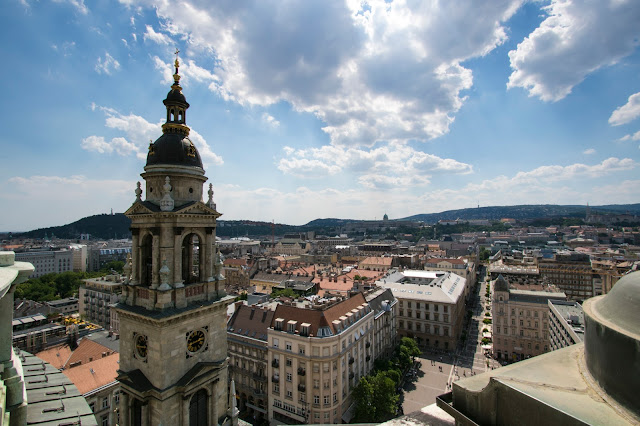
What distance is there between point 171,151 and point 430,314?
197ft

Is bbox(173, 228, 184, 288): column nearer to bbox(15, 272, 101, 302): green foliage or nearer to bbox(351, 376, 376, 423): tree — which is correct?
bbox(351, 376, 376, 423): tree

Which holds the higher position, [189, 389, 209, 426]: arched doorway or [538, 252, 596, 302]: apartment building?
[189, 389, 209, 426]: arched doorway

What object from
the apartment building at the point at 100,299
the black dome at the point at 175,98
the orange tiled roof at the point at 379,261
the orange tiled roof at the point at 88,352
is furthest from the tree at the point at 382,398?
the orange tiled roof at the point at 379,261

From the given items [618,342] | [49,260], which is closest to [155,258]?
[618,342]

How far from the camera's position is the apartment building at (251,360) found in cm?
4203

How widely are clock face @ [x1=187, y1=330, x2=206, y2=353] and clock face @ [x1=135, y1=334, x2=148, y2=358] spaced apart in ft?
7.01

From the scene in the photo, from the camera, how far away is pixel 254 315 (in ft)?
155

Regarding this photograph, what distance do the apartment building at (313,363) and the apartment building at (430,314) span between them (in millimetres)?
25994

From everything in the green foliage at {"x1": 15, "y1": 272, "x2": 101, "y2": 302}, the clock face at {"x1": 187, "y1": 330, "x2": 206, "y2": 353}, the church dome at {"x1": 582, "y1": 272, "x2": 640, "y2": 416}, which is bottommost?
the green foliage at {"x1": 15, "y1": 272, "x2": 101, "y2": 302}

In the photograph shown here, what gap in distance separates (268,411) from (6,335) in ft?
122

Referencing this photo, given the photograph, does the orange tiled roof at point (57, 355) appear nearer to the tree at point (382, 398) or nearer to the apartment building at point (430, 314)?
the tree at point (382, 398)

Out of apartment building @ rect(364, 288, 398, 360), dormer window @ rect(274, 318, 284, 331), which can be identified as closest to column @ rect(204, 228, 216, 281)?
dormer window @ rect(274, 318, 284, 331)

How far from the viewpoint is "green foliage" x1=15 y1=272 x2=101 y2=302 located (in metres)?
92.8

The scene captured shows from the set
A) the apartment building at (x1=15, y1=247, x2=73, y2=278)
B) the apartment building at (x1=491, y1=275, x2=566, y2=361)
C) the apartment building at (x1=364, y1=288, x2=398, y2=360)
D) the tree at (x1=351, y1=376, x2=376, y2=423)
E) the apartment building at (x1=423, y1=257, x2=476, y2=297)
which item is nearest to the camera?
the tree at (x1=351, y1=376, x2=376, y2=423)
